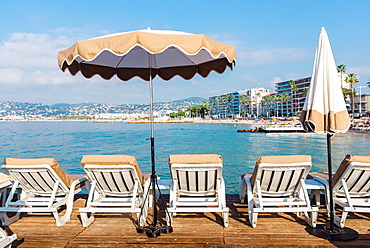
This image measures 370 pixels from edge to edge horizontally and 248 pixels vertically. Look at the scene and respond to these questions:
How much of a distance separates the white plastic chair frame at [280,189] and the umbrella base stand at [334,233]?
113mm

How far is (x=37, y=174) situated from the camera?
339 cm

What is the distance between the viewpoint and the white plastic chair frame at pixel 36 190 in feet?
10.9

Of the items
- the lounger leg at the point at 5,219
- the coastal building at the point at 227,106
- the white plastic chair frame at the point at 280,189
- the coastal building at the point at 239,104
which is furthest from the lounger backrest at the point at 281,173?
the coastal building at the point at 227,106

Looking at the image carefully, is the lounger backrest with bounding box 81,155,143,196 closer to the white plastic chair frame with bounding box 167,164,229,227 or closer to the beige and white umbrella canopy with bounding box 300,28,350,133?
the white plastic chair frame with bounding box 167,164,229,227

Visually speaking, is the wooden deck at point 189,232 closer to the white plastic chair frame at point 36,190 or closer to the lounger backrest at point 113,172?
the white plastic chair frame at point 36,190

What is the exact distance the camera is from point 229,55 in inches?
113

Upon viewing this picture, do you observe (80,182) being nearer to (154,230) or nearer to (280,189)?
(154,230)

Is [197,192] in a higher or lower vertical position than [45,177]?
lower

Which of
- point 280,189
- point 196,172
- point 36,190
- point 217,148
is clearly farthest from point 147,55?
point 217,148

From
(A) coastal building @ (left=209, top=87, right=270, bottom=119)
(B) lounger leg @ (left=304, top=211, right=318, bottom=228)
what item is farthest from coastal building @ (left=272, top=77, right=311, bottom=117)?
(B) lounger leg @ (left=304, top=211, right=318, bottom=228)

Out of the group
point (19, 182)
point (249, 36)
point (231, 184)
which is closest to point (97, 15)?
point (249, 36)

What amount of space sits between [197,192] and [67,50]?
7.27ft

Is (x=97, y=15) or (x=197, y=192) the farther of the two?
(x=97, y=15)

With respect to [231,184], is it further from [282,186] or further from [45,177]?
[45,177]
